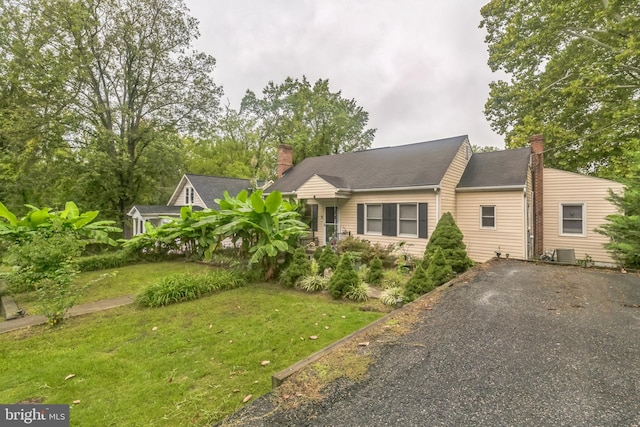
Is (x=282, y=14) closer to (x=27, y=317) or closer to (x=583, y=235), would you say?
(x=27, y=317)

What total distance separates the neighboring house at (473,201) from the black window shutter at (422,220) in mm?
38

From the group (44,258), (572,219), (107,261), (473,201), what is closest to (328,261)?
(473,201)

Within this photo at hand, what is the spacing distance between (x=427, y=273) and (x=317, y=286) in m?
2.81

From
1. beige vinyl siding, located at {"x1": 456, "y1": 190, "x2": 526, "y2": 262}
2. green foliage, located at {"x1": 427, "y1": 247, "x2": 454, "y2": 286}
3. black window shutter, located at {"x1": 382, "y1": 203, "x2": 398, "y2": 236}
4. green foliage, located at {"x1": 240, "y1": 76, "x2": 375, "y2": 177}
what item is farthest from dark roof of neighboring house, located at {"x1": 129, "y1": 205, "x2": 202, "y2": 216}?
green foliage, located at {"x1": 427, "y1": 247, "x2": 454, "y2": 286}

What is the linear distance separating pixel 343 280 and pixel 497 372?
417 cm

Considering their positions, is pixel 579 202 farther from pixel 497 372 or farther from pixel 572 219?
pixel 497 372

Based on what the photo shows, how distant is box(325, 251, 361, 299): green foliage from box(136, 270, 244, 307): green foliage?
9.78 feet

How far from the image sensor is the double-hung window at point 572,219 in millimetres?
11000

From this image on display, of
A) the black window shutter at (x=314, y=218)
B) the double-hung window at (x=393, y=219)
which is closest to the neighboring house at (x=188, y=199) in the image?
the black window shutter at (x=314, y=218)

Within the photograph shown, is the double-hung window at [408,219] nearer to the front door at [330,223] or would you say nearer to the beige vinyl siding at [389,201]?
the beige vinyl siding at [389,201]

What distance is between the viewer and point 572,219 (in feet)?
36.8

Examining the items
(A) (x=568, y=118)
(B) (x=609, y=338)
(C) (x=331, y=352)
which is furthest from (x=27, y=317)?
(A) (x=568, y=118)

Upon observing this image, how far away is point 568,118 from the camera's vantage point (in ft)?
50.2

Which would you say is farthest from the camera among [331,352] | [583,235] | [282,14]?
[282,14]
